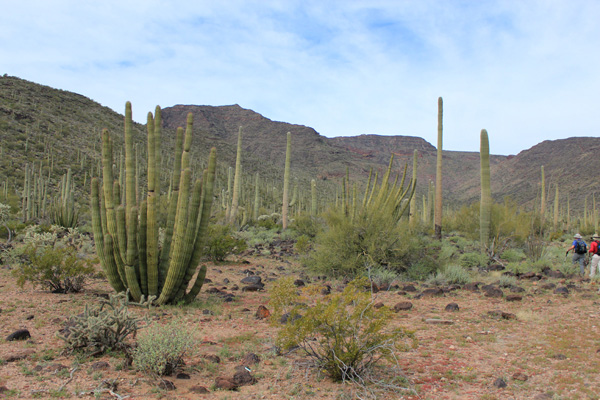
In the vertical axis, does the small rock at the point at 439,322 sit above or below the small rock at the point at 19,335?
below

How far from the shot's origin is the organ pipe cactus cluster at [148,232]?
6.85 metres

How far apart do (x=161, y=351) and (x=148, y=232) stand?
3.02m

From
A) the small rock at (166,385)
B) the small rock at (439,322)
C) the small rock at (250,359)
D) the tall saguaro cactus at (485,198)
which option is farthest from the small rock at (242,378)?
the tall saguaro cactus at (485,198)

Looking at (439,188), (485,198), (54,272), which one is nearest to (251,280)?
(54,272)

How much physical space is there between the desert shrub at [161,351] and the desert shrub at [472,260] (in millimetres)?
10166

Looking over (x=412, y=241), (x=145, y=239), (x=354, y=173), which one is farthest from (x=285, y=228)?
(x=354, y=173)

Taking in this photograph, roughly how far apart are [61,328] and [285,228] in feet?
58.5

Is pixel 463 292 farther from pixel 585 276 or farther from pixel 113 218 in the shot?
pixel 113 218

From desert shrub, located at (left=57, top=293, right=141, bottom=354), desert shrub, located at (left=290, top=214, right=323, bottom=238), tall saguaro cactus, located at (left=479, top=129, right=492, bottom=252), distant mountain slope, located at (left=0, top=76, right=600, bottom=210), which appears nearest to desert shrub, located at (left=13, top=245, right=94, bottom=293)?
desert shrub, located at (left=57, top=293, right=141, bottom=354)

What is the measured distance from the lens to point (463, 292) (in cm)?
918

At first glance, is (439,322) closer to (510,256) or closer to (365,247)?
(365,247)

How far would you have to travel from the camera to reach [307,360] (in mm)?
4863

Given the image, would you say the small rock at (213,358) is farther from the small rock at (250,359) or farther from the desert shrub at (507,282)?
the desert shrub at (507,282)

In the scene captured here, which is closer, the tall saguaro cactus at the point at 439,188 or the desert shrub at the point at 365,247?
the desert shrub at the point at 365,247
